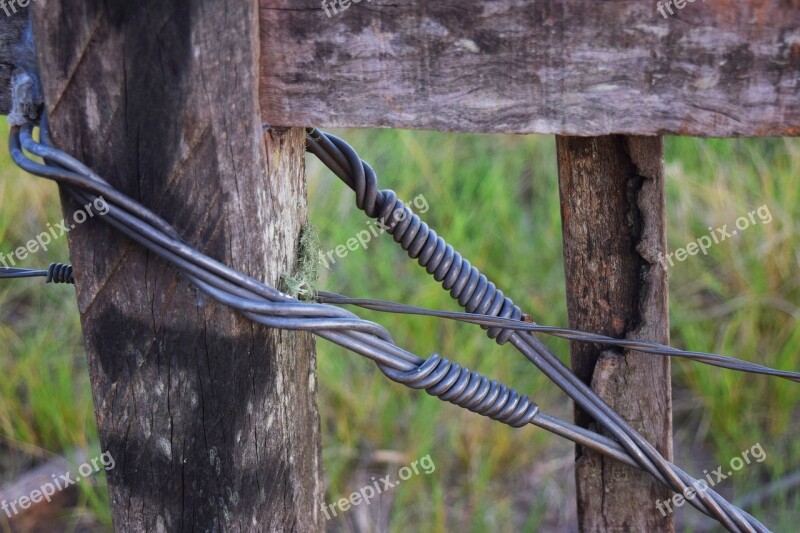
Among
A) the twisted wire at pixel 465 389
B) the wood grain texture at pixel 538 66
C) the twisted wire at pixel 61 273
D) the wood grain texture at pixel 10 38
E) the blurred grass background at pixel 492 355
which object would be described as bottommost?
the blurred grass background at pixel 492 355

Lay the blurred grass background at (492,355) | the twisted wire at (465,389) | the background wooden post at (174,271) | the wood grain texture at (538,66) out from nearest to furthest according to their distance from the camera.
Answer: the wood grain texture at (538,66) < the background wooden post at (174,271) < the twisted wire at (465,389) < the blurred grass background at (492,355)

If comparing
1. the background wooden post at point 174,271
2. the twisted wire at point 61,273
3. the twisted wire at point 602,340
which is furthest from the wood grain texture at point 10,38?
the twisted wire at point 602,340

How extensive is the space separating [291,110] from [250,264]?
0.70 ft

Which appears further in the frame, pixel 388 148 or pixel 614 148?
pixel 388 148

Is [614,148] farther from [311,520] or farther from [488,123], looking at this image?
[311,520]

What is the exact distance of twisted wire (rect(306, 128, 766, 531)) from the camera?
1.29m

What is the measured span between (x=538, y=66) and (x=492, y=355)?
1.96 m

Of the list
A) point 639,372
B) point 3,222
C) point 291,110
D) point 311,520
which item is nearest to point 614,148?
point 639,372

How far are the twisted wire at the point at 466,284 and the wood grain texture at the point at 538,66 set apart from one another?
0.24 metres

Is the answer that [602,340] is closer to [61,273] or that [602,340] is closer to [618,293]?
[618,293]

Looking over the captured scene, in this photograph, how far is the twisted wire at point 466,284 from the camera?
1.29m

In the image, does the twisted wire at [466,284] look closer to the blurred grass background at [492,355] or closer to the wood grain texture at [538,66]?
the wood grain texture at [538,66]

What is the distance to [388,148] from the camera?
400 cm

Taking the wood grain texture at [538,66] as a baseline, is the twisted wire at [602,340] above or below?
below
